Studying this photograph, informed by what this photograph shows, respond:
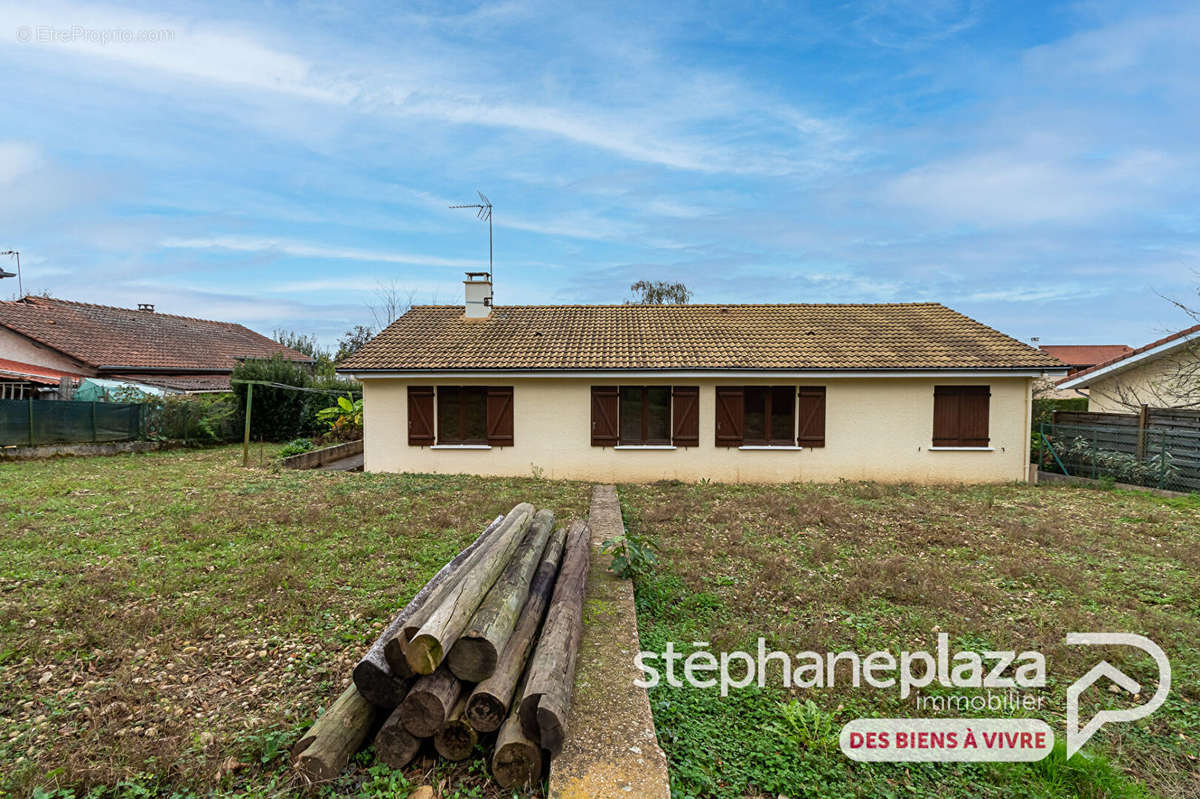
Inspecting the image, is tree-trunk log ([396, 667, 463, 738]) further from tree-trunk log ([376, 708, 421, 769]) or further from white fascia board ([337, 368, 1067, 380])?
white fascia board ([337, 368, 1067, 380])

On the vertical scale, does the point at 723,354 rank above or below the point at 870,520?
above

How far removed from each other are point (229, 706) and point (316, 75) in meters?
10.2

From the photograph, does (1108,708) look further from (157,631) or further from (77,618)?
(77,618)

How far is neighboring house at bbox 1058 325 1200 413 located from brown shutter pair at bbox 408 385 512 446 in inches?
612

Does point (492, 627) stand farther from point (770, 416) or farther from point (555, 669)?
point (770, 416)

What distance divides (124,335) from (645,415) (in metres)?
23.8

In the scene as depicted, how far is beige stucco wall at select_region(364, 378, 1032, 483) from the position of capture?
12.2m

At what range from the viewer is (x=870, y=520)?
27.8 ft

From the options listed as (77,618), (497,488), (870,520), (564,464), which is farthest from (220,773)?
(564,464)

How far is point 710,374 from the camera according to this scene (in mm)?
11898

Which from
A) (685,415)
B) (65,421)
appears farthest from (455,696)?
(65,421)

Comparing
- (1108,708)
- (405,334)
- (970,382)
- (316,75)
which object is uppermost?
(316,75)

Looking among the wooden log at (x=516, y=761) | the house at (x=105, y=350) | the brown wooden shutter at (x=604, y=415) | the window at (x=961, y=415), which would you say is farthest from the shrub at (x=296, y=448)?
the window at (x=961, y=415)

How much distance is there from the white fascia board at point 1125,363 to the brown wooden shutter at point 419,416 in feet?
59.2
